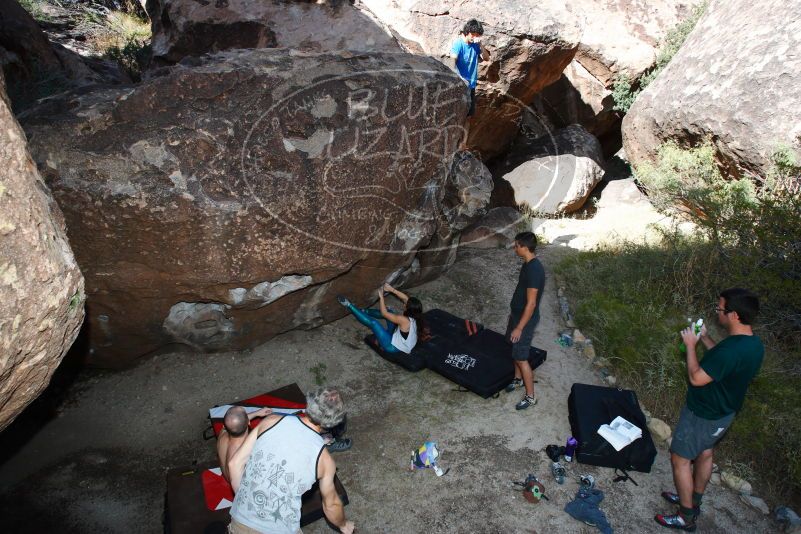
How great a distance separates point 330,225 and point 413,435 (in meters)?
1.85

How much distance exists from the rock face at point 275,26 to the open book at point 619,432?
183 inches

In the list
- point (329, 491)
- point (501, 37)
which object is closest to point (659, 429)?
point (329, 491)

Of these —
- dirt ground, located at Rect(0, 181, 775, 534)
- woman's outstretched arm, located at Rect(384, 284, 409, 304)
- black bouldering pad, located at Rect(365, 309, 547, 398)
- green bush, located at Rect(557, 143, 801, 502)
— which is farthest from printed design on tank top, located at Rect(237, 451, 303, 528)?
green bush, located at Rect(557, 143, 801, 502)

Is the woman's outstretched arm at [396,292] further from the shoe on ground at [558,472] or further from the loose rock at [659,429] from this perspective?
the loose rock at [659,429]

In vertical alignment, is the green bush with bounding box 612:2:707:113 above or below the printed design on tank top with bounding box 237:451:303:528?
above

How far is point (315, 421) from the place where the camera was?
286 centimetres

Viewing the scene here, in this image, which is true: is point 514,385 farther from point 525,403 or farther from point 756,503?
point 756,503

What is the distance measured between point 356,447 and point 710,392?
8.02ft

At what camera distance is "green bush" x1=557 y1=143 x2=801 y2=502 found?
446cm

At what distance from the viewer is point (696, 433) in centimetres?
352

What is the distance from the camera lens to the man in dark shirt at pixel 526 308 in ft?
14.2

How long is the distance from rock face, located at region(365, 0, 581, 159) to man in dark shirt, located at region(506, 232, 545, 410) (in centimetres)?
382

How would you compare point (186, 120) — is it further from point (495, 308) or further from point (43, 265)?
point (495, 308)

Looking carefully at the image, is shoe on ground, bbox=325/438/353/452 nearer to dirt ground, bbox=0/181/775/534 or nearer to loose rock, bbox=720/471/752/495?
dirt ground, bbox=0/181/775/534
